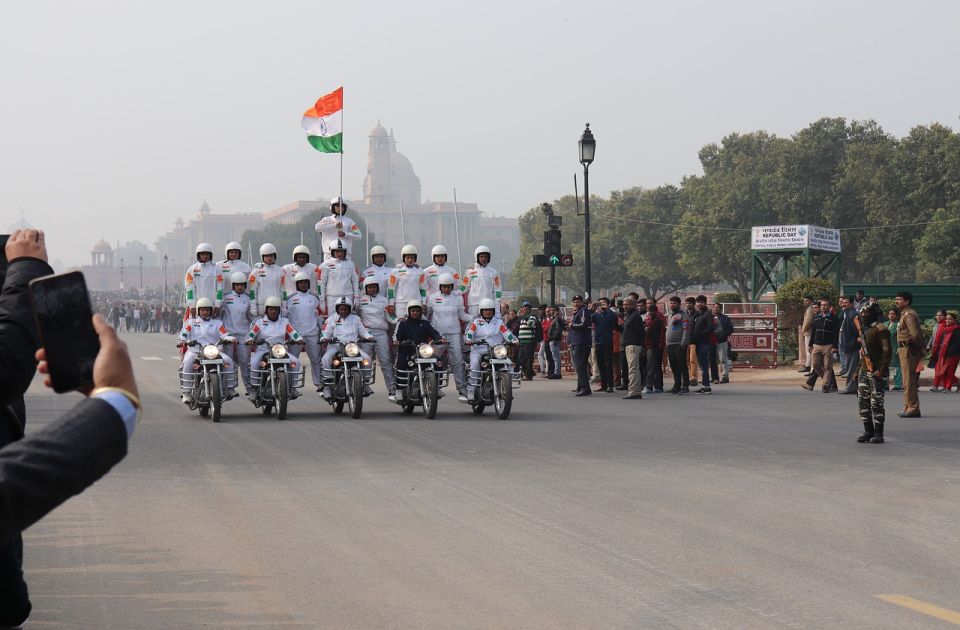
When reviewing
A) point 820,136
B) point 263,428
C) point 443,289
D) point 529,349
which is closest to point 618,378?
point 529,349

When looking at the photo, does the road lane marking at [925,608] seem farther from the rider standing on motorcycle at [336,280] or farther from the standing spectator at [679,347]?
the standing spectator at [679,347]

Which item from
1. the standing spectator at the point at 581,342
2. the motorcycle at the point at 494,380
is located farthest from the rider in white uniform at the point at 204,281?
the standing spectator at the point at 581,342

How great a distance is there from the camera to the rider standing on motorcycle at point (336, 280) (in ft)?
64.9

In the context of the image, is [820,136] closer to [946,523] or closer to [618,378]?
[618,378]

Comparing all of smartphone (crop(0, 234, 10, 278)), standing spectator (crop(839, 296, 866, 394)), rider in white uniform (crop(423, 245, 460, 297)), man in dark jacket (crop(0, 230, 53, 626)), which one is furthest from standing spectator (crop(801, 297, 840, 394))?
man in dark jacket (crop(0, 230, 53, 626))

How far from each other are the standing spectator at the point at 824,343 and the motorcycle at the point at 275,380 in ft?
32.7

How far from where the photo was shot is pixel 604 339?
77.8 feet

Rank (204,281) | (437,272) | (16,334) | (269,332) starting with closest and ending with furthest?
(16,334)
(269,332)
(204,281)
(437,272)

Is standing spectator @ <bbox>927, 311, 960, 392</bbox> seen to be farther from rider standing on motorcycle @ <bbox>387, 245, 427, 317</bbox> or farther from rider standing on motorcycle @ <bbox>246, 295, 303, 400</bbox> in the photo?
rider standing on motorcycle @ <bbox>246, 295, 303, 400</bbox>

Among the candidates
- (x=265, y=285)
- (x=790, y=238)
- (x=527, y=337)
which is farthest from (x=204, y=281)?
(x=790, y=238)

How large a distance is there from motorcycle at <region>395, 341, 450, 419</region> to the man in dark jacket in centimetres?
1332

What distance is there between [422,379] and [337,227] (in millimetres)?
3679

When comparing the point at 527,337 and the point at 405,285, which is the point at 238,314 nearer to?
the point at 405,285

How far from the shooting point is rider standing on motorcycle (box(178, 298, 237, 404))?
1814 centimetres
